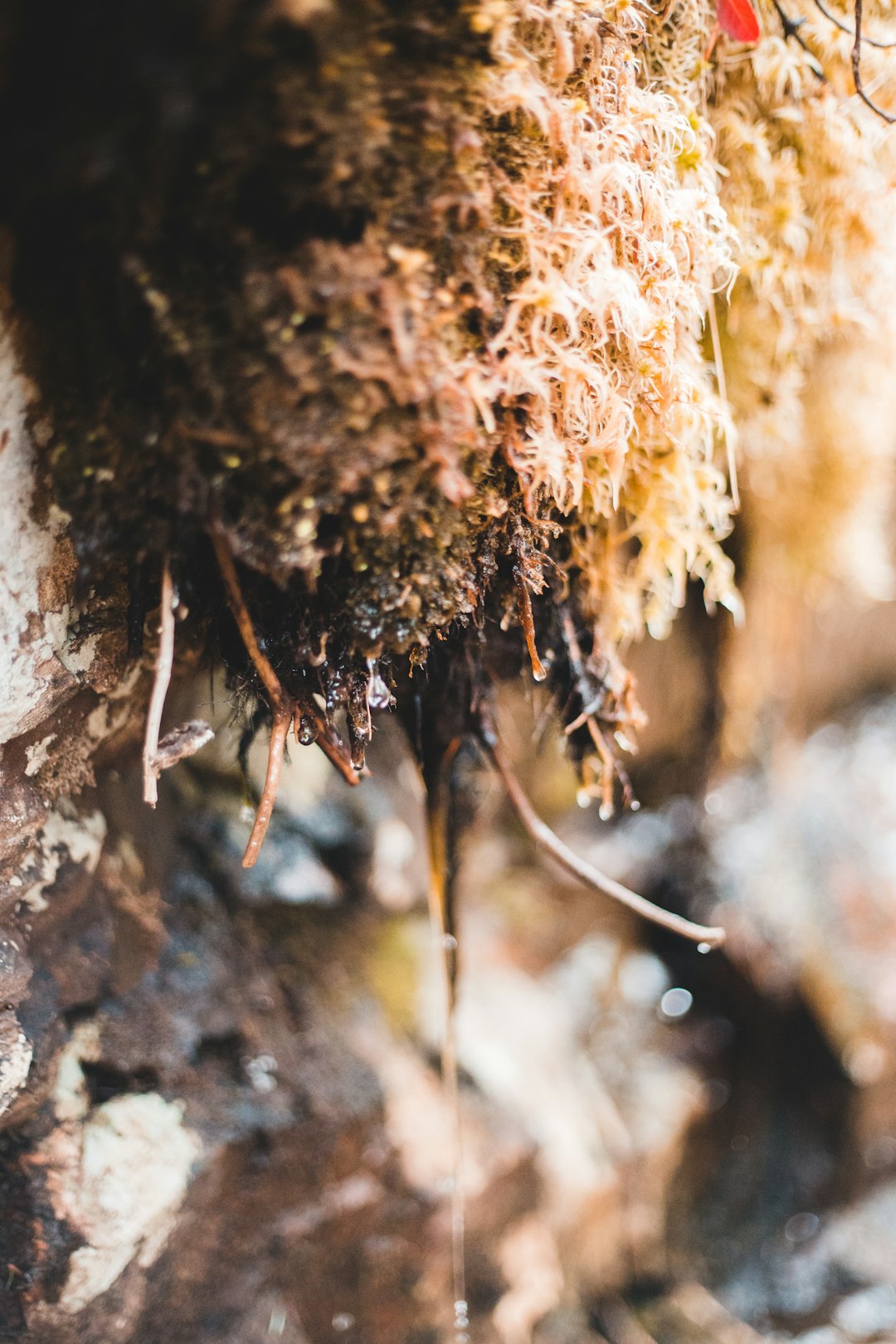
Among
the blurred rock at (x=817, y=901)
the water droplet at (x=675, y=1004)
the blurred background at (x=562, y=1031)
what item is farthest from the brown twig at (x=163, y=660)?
the water droplet at (x=675, y=1004)

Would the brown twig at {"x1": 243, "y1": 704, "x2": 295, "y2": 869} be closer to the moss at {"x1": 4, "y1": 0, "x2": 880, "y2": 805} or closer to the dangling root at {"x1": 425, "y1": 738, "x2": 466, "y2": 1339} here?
the moss at {"x1": 4, "y1": 0, "x2": 880, "y2": 805}

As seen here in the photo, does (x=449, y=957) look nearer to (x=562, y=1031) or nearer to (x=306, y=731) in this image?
(x=306, y=731)

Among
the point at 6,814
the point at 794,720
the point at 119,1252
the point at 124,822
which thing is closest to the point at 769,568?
the point at 794,720

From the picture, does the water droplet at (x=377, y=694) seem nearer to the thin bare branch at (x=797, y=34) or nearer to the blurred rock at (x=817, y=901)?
the thin bare branch at (x=797, y=34)

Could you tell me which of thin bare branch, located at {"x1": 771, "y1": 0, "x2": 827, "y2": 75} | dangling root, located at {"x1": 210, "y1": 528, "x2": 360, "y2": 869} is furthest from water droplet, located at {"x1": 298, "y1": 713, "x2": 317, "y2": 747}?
thin bare branch, located at {"x1": 771, "y1": 0, "x2": 827, "y2": 75}

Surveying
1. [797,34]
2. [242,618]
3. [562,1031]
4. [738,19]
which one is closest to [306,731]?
[242,618]
